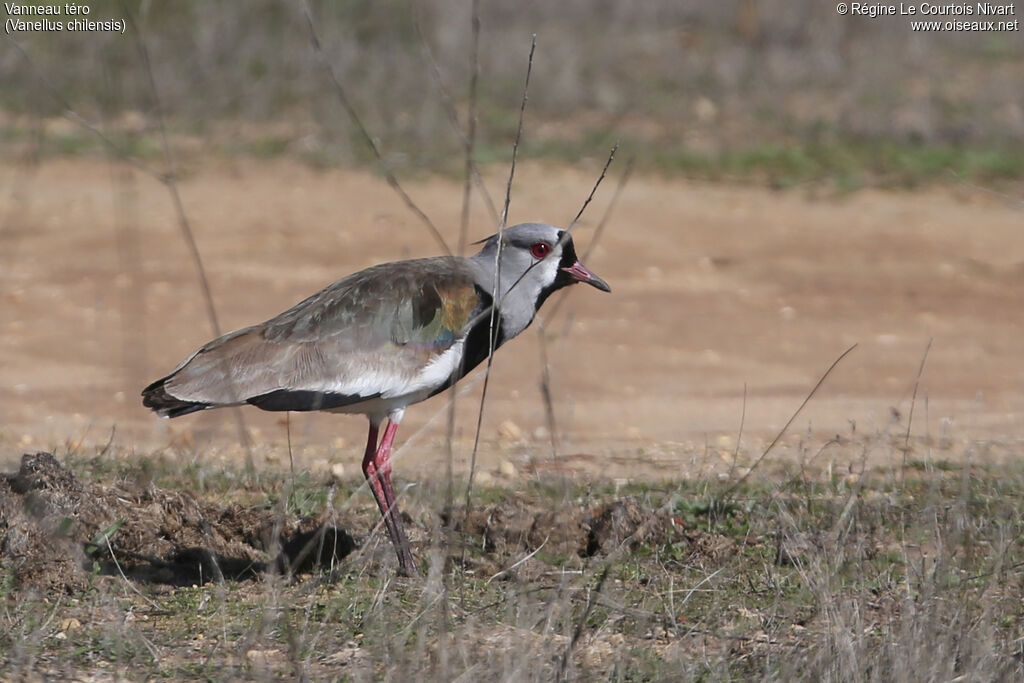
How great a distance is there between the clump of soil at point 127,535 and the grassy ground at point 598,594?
49 mm

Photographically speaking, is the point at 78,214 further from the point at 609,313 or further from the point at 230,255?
the point at 609,313

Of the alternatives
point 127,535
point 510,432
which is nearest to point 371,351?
point 127,535

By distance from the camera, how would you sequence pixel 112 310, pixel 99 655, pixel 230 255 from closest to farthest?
pixel 99 655 < pixel 112 310 < pixel 230 255

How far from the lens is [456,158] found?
1159 centimetres

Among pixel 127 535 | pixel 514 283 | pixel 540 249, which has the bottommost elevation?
pixel 127 535

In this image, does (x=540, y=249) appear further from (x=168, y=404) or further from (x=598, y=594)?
(x=598, y=594)

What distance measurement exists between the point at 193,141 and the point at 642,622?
8.73m

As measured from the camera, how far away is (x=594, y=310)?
8547 millimetres

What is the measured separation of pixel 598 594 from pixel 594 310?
501 cm

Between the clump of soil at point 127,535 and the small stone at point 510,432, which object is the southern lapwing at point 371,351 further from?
the small stone at point 510,432

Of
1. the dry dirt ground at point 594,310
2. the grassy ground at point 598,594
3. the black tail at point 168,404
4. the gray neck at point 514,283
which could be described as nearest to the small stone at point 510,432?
the dry dirt ground at point 594,310

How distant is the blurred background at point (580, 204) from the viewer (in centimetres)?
679

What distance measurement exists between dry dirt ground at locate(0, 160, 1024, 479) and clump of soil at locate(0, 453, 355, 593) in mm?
411

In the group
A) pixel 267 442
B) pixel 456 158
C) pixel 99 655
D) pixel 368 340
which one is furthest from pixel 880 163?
pixel 99 655
